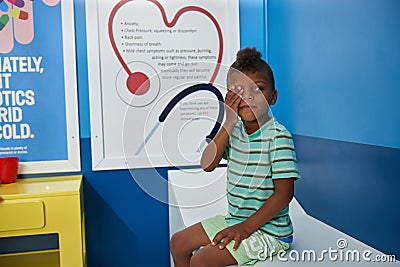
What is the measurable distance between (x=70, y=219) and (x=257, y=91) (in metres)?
0.84

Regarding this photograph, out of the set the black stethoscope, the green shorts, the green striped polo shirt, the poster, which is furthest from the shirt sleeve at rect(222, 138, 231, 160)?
the poster

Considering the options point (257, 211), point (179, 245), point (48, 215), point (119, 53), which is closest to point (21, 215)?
point (48, 215)

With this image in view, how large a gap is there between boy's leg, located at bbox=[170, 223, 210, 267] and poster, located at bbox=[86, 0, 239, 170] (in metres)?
0.53

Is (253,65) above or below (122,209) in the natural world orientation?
above

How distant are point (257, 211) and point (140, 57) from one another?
0.97 meters

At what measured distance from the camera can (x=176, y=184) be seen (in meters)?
1.67

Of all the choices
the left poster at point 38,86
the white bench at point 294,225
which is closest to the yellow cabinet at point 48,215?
the left poster at point 38,86

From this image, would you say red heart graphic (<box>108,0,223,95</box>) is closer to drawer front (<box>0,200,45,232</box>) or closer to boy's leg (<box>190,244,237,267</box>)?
drawer front (<box>0,200,45,232</box>)

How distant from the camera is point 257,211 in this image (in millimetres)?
1155

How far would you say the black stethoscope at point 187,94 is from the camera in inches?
55.7

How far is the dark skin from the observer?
44.4 inches

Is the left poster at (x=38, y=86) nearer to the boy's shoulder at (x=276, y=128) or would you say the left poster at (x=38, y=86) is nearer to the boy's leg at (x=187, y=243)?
the boy's leg at (x=187, y=243)

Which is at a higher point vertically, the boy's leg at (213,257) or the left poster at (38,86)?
the left poster at (38,86)

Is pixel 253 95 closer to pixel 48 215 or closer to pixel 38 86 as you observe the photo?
pixel 48 215
